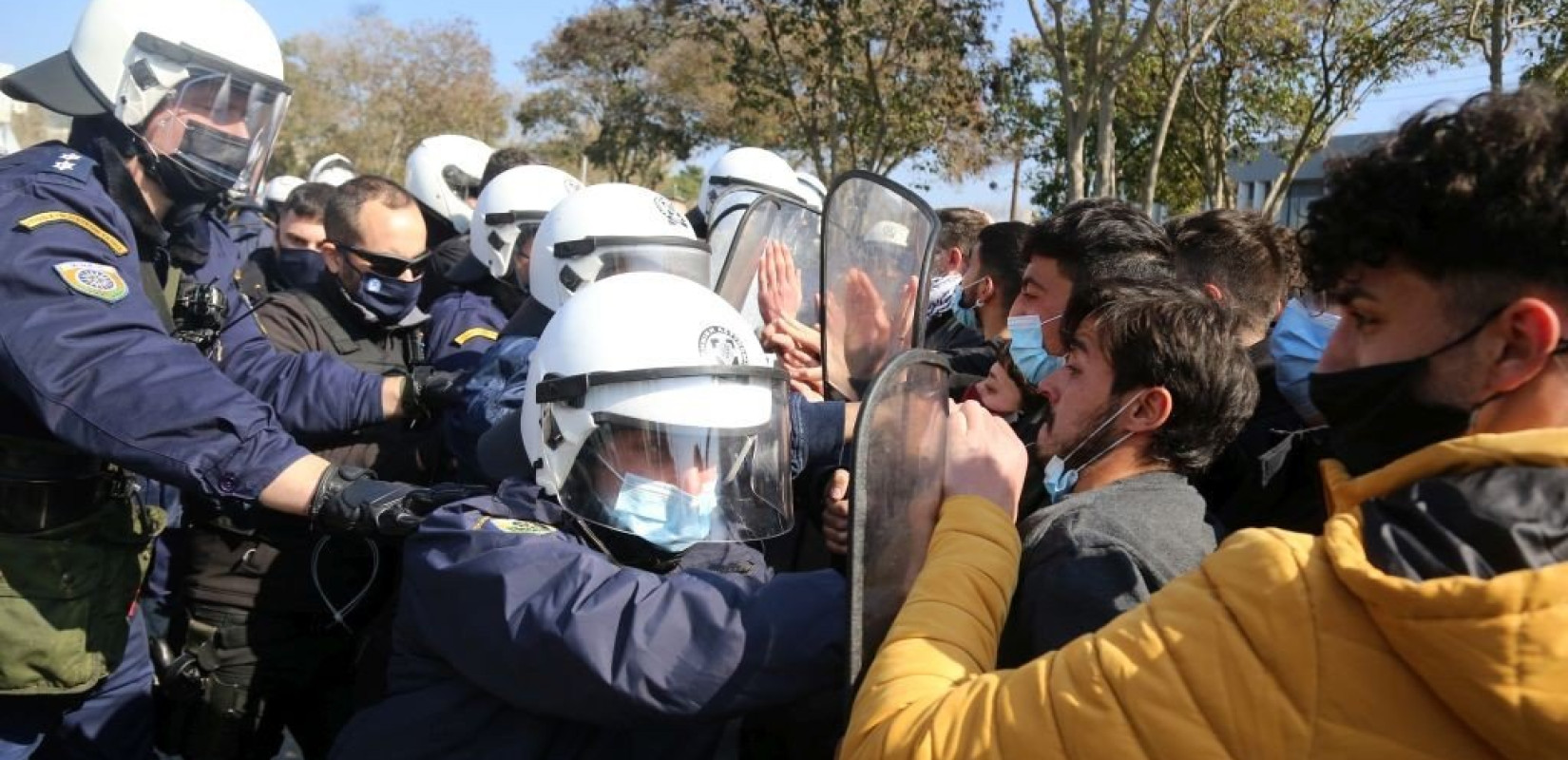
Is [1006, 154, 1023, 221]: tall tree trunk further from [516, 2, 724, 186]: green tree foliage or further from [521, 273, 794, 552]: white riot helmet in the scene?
[521, 273, 794, 552]: white riot helmet

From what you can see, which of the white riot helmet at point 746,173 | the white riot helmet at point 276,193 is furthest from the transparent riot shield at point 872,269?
the white riot helmet at point 276,193

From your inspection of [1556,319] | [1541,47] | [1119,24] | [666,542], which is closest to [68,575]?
[666,542]

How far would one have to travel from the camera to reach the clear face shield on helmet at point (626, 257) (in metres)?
3.11

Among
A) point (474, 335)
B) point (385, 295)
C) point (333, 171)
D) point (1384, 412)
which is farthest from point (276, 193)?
point (1384, 412)

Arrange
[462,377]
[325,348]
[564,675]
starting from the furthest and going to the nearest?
[325,348], [462,377], [564,675]

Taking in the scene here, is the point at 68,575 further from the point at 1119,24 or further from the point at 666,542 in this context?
the point at 1119,24

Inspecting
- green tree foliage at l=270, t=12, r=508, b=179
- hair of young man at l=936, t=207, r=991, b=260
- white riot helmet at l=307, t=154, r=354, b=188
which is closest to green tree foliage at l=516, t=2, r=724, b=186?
green tree foliage at l=270, t=12, r=508, b=179

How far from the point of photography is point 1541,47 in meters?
15.8

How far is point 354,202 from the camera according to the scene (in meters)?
3.89

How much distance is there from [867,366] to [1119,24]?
14.7m

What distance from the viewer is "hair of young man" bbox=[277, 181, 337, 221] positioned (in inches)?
232

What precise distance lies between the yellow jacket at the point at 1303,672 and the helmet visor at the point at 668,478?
0.69 meters

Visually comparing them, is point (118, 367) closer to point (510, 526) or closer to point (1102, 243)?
point (510, 526)

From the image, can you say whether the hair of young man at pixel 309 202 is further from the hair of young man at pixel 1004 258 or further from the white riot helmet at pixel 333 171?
the hair of young man at pixel 1004 258
